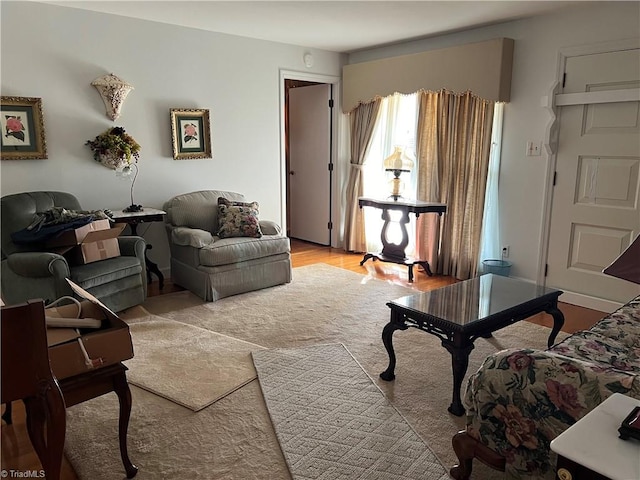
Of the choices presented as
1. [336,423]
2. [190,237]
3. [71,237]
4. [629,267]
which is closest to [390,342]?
[336,423]

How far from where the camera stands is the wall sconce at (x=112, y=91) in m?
4.07

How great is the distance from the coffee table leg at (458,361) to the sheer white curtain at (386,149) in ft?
9.88

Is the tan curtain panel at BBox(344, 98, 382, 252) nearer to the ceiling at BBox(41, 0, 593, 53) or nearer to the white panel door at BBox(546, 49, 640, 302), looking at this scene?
the ceiling at BBox(41, 0, 593, 53)

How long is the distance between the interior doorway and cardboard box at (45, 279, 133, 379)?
4.52 m

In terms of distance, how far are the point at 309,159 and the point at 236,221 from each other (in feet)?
7.55

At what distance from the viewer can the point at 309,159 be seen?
6391mm

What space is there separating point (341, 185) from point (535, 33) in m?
2.79

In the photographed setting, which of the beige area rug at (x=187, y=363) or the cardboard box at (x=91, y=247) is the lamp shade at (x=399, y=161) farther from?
the cardboard box at (x=91, y=247)

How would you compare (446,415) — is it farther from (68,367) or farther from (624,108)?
(624,108)

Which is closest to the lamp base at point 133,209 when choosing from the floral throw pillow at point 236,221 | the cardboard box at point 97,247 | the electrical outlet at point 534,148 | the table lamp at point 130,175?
the table lamp at point 130,175

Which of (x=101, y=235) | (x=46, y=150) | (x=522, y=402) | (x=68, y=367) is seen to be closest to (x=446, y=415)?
(x=522, y=402)

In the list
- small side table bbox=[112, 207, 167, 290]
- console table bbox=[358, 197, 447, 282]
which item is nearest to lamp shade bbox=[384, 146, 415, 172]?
console table bbox=[358, 197, 447, 282]

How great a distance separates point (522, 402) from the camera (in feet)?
5.06

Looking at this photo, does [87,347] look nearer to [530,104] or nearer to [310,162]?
[530,104]
